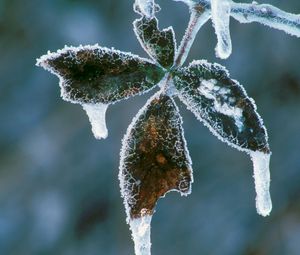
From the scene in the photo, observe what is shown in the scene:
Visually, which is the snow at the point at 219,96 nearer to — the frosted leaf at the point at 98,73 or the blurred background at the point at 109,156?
the frosted leaf at the point at 98,73

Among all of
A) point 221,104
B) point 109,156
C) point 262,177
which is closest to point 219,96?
point 221,104

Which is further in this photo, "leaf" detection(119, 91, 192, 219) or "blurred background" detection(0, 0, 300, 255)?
"blurred background" detection(0, 0, 300, 255)

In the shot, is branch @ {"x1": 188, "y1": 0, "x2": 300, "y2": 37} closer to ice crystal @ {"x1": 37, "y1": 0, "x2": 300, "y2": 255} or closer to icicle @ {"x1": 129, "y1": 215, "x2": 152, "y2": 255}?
ice crystal @ {"x1": 37, "y1": 0, "x2": 300, "y2": 255}

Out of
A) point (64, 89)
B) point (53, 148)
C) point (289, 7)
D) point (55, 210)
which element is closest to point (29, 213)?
point (55, 210)

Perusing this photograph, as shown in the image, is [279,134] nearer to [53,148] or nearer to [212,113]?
[53,148]

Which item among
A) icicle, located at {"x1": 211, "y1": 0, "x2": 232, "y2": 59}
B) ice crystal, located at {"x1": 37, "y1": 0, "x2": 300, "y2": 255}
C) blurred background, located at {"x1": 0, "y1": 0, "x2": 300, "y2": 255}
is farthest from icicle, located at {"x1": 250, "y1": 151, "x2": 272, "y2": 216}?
blurred background, located at {"x1": 0, "y1": 0, "x2": 300, "y2": 255}

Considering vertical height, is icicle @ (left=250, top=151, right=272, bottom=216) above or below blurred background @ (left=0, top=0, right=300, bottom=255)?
above
